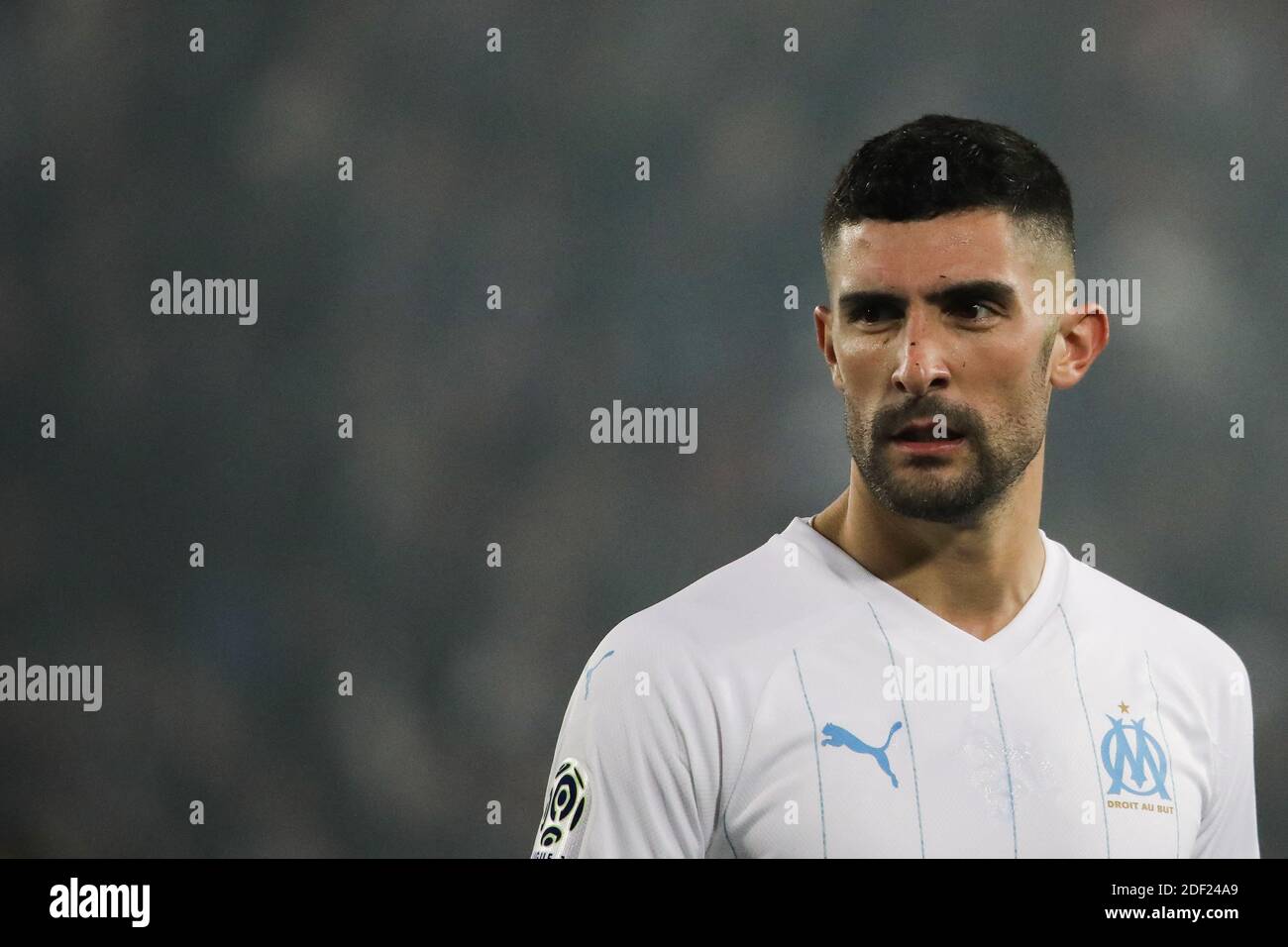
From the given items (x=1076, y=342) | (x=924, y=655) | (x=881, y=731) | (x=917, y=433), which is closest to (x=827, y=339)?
(x=917, y=433)

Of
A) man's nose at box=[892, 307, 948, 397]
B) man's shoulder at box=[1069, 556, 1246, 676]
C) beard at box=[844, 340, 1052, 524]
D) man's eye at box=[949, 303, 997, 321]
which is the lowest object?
man's shoulder at box=[1069, 556, 1246, 676]

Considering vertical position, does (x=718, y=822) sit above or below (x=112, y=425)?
below

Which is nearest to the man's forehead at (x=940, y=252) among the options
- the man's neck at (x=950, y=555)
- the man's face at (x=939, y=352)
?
the man's face at (x=939, y=352)

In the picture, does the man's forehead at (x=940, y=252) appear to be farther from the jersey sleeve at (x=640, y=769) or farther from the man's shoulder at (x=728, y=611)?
the jersey sleeve at (x=640, y=769)

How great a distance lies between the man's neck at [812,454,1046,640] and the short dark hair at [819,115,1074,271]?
41 centimetres

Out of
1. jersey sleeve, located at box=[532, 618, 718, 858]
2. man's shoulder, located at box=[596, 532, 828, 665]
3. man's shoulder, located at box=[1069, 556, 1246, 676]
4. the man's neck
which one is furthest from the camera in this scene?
man's shoulder, located at box=[1069, 556, 1246, 676]

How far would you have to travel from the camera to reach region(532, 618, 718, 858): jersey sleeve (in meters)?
2.00

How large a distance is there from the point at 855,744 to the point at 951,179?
0.89m

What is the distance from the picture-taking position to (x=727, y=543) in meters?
3.04

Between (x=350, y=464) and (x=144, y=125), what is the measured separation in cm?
88

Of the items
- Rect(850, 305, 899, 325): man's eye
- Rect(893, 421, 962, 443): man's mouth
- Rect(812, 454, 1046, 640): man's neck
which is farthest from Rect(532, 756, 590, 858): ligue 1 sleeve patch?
Rect(850, 305, 899, 325): man's eye

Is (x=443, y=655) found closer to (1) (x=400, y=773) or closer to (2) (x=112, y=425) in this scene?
(1) (x=400, y=773)

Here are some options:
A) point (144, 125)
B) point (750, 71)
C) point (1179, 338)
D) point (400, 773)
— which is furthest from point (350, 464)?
point (1179, 338)

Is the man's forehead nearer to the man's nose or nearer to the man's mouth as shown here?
the man's nose
